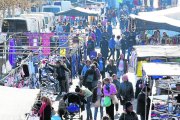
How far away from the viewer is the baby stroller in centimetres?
1565

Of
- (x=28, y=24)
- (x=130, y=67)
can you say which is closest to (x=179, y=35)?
(x=130, y=67)

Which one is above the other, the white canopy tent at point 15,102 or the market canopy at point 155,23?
the white canopy tent at point 15,102

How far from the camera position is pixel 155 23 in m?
27.7

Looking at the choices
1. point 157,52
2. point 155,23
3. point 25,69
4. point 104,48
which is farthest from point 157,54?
point 104,48

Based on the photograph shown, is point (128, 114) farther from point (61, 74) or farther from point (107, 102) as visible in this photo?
point (61, 74)

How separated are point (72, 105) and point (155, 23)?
12.8 metres

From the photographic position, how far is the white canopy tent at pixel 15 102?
1037 cm

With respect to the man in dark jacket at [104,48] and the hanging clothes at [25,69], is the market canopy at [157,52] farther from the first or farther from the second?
the man in dark jacket at [104,48]

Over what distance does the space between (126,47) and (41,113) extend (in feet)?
49.5

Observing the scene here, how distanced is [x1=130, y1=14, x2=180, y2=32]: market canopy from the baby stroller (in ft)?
40.3

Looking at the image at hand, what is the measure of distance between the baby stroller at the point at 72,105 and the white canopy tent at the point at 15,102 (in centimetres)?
277

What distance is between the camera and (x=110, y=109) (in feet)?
53.0

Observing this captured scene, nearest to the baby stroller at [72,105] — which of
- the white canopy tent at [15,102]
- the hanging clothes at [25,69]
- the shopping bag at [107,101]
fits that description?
the shopping bag at [107,101]

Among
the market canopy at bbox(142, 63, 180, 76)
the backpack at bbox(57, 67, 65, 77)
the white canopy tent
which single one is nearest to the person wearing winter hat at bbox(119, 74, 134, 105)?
the market canopy at bbox(142, 63, 180, 76)
